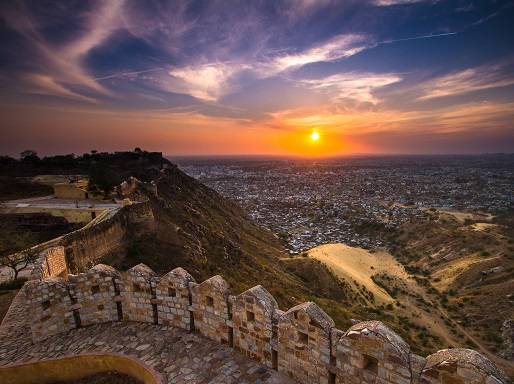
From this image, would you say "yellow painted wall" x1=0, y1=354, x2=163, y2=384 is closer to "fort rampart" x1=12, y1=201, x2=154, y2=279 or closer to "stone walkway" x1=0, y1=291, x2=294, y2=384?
"stone walkway" x1=0, y1=291, x2=294, y2=384

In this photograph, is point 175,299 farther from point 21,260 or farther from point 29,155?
point 29,155

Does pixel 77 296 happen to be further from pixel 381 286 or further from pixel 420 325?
pixel 381 286

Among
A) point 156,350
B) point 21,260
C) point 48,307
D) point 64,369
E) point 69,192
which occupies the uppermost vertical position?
point 69,192

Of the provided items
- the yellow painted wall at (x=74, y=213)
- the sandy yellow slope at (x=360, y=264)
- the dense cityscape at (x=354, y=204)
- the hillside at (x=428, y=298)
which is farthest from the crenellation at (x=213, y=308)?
the dense cityscape at (x=354, y=204)

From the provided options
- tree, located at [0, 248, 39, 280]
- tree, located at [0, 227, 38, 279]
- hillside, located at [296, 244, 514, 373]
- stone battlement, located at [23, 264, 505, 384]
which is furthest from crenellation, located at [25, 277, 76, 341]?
hillside, located at [296, 244, 514, 373]

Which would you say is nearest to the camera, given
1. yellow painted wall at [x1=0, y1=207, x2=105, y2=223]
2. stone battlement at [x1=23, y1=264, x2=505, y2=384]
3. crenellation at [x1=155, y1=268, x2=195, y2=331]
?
stone battlement at [x1=23, y1=264, x2=505, y2=384]

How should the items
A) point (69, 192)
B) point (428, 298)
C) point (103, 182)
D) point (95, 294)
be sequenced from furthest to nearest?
point (428, 298) < point (69, 192) < point (103, 182) < point (95, 294)

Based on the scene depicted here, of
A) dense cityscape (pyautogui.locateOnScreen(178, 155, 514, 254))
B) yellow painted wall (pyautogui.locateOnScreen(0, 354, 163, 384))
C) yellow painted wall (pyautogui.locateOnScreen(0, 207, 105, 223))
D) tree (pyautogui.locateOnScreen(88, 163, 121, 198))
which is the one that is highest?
tree (pyautogui.locateOnScreen(88, 163, 121, 198))

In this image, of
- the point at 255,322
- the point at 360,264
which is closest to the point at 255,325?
the point at 255,322
